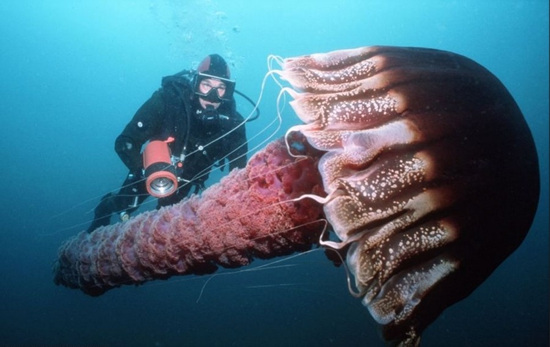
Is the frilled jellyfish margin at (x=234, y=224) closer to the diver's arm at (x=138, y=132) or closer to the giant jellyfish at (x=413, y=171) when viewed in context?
the giant jellyfish at (x=413, y=171)

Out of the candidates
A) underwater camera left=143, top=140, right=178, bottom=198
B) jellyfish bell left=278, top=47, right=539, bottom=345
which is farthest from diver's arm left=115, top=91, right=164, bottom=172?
jellyfish bell left=278, top=47, right=539, bottom=345

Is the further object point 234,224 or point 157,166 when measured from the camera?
point 157,166

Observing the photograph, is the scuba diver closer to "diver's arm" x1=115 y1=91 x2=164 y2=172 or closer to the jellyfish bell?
"diver's arm" x1=115 y1=91 x2=164 y2=172

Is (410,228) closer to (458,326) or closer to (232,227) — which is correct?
(232,227)

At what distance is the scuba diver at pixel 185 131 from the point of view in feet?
18.7

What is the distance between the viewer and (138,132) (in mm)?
5742

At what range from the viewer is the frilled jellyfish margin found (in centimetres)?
216

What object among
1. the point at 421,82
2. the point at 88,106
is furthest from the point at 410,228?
the point at 88,106

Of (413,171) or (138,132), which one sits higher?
(138,132)

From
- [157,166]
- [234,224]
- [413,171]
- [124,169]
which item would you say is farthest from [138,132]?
[124,169]

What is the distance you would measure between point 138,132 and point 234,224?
4099 mm

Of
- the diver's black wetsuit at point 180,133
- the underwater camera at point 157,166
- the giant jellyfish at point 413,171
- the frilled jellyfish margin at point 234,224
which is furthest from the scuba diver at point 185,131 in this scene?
the giant jellyfish at point 413,171

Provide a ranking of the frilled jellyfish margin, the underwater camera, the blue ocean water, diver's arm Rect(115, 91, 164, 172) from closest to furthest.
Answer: the frilled jellyfish margin
the underwater camera
diver's arm Rect(115, 91, 164, 172)
the blue ocean water

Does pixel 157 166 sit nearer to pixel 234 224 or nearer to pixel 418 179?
pixel 234 224
